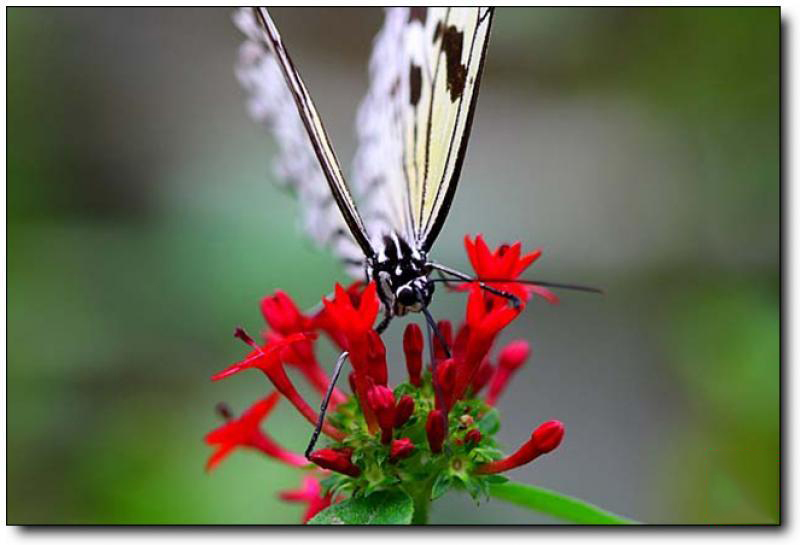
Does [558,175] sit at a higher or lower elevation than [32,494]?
higher

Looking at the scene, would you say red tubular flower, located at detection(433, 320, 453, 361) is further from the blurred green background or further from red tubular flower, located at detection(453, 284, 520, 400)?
the blurred green background

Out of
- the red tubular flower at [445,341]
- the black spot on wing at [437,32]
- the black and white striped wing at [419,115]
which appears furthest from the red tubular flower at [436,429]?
the black spot on wing at [437,32]

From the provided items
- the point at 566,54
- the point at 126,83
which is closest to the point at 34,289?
the point at 126,83

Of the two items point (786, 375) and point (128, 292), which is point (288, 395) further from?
point (128, 292)

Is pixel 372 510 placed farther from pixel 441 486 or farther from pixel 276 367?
pixel 276 367

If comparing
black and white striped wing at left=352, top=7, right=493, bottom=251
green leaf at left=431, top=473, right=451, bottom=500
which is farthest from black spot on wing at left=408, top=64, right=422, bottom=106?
green leaf at left=431, top=473, right=451, bottom=500

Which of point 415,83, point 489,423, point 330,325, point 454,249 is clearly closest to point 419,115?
point 415,83
